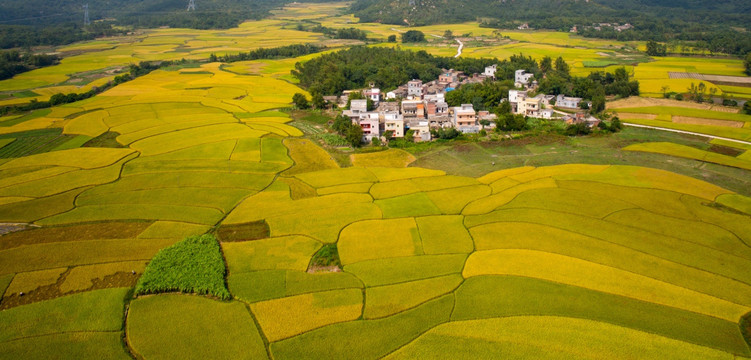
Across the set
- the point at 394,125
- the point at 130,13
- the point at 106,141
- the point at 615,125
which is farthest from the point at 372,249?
the point at 130,13

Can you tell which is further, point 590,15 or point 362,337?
point 590,15

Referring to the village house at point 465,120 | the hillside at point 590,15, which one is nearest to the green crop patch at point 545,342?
the village house at point 465,120

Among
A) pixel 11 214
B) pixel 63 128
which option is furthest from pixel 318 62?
pixel 11 214

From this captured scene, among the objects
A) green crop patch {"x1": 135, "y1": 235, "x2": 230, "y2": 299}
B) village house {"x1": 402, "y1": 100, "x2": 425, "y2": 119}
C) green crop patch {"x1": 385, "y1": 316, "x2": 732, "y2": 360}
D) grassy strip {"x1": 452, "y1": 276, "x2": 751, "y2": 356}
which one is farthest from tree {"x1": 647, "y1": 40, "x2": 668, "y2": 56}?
green crop patch {"x1": 135, "y1": 235, "x2": 230, "y2": 299}

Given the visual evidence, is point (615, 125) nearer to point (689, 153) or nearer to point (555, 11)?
point (689, 153)

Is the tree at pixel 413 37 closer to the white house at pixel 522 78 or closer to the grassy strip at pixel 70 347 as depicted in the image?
the white house at pixel 522 78

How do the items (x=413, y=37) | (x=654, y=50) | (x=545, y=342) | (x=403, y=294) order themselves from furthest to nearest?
(x=413, y=37) → (x=654, y=50) → (x=403, y=294) → (x=545, y=342)

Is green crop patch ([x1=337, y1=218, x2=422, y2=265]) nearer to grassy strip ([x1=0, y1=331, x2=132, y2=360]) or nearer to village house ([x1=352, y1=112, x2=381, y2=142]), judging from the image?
grassy strip ([x1=0, y1=331, x2=132, y2=360])
